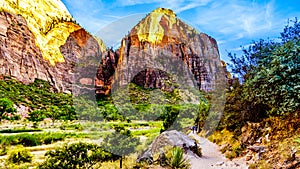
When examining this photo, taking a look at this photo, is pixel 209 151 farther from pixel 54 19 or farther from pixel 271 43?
pixel 54 19

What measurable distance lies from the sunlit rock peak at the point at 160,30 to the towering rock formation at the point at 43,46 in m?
9.42

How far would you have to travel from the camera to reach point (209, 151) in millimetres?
9531

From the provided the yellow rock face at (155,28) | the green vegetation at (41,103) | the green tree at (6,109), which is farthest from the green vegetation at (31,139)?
the yellow rock face at (155,28)

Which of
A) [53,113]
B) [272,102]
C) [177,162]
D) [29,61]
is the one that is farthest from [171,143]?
[29,61]

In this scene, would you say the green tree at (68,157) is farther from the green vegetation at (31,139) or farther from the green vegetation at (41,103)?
the green vegetation at (41,103)

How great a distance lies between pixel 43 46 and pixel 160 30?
24.1m

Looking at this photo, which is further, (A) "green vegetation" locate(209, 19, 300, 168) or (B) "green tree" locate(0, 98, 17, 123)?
(B) "green tree" locate(0, 98, 17, 123)

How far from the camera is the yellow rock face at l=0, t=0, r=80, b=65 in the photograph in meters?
44.0

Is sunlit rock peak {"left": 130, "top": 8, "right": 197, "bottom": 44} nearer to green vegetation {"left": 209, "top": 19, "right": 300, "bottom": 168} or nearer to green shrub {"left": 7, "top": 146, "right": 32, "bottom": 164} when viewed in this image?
green vegetation {"left": 209, "top": 19, "right": 300, "bottom": 168}

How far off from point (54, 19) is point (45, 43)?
38.9ft

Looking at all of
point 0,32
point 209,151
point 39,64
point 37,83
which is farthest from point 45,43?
point 209,151

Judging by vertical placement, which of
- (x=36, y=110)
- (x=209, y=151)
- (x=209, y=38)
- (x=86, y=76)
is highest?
(x=209, y=38)

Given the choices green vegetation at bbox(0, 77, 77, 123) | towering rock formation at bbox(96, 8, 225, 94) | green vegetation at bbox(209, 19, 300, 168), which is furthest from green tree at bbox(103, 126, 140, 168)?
towering rock formation at bbox(96, 8, 225, 94)

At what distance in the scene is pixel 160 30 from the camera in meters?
49.7
